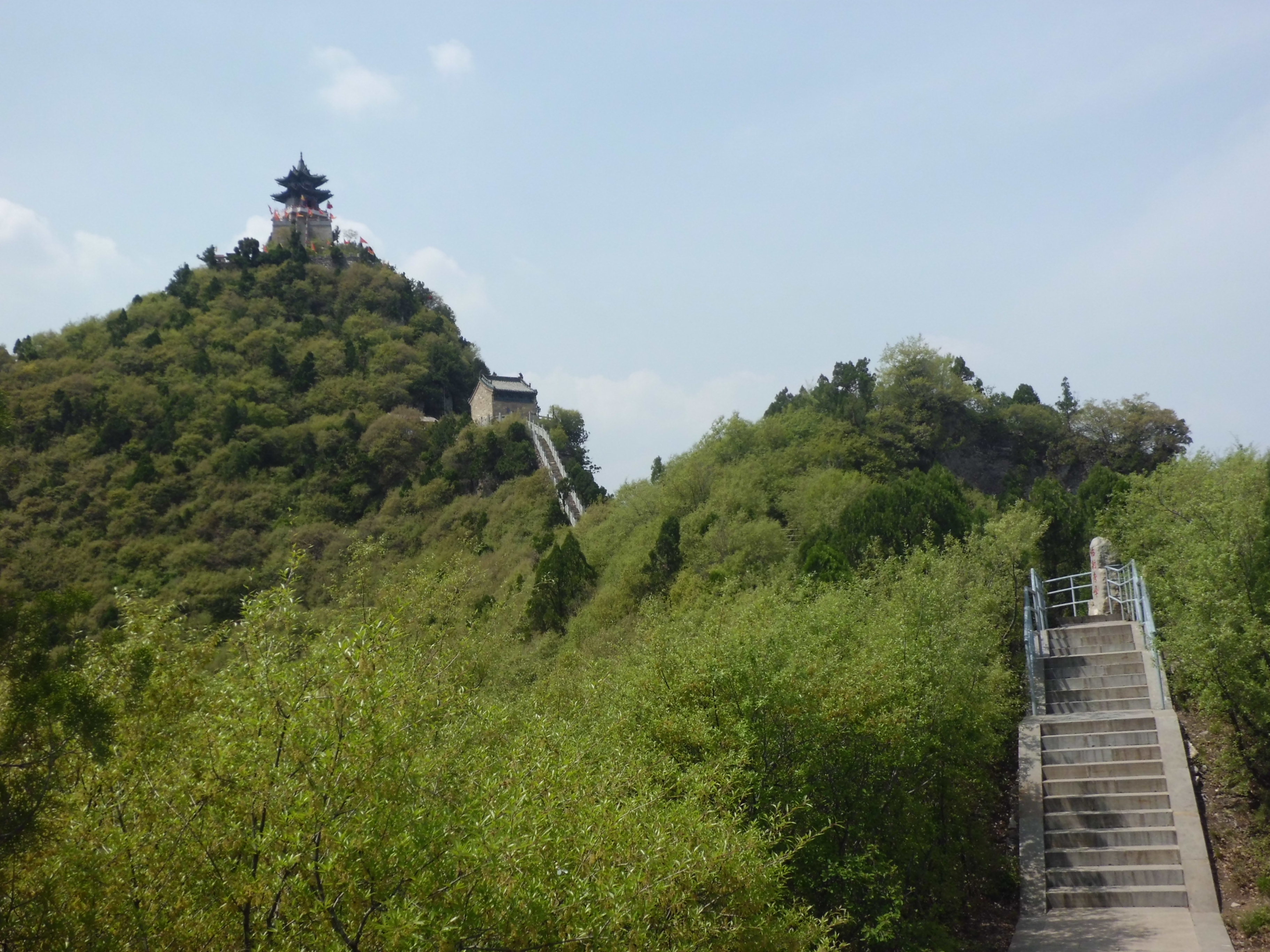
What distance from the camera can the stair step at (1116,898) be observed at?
12.0m

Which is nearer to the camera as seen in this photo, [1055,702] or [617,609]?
[1055,702]

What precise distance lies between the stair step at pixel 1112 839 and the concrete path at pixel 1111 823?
16 millimetres

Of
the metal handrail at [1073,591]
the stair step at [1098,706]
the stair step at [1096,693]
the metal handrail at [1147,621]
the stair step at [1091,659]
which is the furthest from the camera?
the metal handrail at [1073,591]

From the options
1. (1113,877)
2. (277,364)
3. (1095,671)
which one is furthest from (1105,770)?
(277,364)

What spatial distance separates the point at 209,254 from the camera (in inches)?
3231

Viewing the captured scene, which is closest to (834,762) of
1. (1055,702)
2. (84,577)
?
(1055,702)

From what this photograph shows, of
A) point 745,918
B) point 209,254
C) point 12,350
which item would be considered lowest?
point 745,918

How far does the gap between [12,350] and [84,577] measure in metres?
31.0

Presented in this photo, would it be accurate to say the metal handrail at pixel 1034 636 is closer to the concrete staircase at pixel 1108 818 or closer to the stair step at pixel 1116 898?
the concrete staircase at pixel 1108 818

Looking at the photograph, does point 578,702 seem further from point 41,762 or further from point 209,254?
point 209,254

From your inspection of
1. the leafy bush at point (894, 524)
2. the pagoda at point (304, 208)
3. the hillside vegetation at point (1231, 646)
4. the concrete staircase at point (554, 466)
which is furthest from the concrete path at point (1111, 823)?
the pagoda at point (304, 208)

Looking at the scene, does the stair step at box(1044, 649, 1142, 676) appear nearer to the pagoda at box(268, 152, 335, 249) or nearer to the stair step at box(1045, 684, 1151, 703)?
the stair step at box(1045, 684, 1151, 703)

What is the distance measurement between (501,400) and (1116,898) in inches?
2154

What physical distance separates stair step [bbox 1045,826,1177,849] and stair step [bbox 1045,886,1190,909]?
66cm
